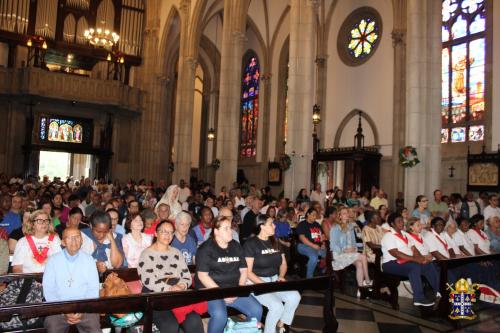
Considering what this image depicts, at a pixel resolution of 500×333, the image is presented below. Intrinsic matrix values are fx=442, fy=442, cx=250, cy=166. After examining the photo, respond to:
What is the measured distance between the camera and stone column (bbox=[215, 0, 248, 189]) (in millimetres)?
17766

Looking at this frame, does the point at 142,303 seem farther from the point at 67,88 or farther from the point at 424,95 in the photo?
the point at 67,88

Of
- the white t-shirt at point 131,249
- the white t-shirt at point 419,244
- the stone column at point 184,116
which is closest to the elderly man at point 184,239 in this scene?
the white t-shirt at point 131,249

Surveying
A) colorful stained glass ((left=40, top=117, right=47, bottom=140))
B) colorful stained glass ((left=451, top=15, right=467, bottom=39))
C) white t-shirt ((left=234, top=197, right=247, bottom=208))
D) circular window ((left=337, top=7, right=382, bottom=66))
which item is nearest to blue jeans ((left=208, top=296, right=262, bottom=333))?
white t-shirt ((left=234, top=197, right=247, bottom=208))

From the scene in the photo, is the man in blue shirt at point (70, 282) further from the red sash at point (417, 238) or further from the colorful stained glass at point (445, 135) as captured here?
the colorful stained glass at point (445, 135)

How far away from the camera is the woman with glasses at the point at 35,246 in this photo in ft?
15.8

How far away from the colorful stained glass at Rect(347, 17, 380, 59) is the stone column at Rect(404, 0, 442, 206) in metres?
9.09

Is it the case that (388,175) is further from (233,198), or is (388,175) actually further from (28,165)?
(28,165)

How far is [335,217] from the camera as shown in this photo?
9.06 meters

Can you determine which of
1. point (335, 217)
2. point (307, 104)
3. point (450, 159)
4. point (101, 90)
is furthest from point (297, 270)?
point (101, 90)

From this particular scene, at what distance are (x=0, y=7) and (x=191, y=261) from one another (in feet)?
74.6

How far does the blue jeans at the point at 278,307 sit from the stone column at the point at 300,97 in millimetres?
8532

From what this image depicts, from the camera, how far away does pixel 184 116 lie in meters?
21.5

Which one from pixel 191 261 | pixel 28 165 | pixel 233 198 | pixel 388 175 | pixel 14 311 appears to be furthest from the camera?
pixel 28 165

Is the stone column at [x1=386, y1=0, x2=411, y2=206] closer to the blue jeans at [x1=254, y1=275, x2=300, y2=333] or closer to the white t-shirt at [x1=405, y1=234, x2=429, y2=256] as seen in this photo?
the white t-shirt at [x1=405, y1=234, x2=429, y2=256]
